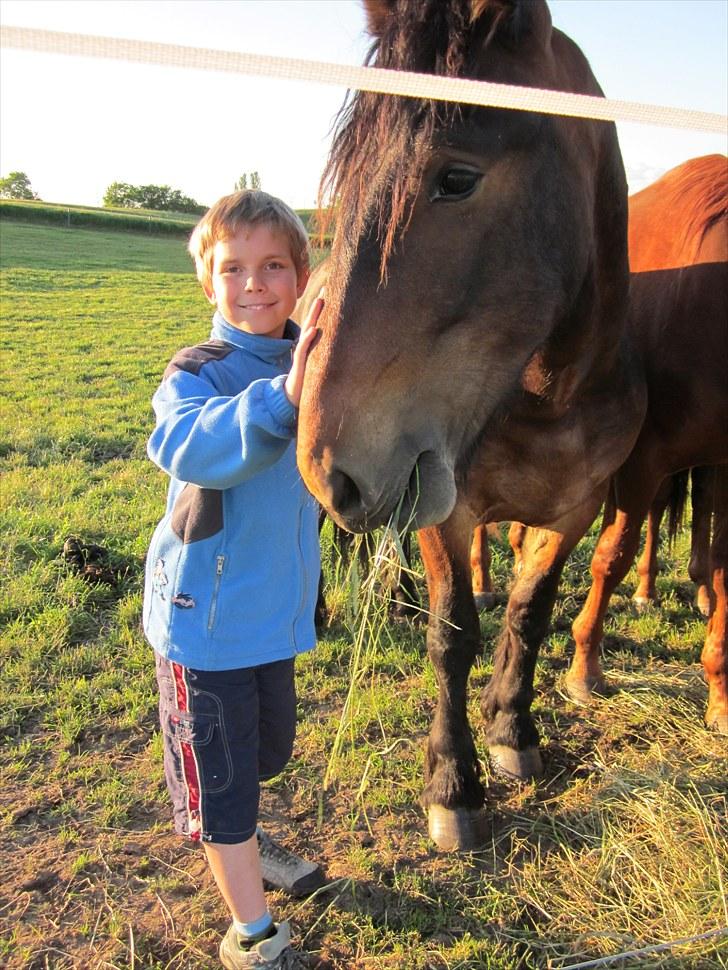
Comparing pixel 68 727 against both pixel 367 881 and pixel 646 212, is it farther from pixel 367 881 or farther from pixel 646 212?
pixel 646 212

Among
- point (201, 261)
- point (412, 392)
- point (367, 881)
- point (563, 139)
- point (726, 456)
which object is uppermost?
point (563, 139)

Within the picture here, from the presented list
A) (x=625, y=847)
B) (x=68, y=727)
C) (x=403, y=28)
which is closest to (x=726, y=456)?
(x=625, y=847)

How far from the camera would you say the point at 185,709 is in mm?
2012

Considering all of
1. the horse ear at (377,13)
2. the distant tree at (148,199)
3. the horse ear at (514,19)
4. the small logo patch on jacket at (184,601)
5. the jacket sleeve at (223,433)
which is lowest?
the small logo patch on jacket at (184,601)

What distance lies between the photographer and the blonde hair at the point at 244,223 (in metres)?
1.98

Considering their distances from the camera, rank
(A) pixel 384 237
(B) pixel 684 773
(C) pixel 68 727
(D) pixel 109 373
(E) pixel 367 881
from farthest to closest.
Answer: (D) pixel 109 373 < (C) pixel 68 727 < (B) pixel 684 773 < (E) pixel 367 881 < (A) pixel 384 237

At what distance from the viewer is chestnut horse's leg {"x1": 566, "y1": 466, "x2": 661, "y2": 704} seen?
3324 mm

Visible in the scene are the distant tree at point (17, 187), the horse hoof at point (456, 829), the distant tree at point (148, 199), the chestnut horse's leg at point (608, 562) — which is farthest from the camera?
the distant tree at point (17, 187)

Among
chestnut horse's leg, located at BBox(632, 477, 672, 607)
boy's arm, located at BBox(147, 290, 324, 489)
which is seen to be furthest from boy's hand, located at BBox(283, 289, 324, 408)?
chestnut horse's leg, located at BBox(632, 477, 672, 607)

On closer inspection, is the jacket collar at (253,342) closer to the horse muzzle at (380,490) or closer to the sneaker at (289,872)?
the horse muzzle at (380,490)

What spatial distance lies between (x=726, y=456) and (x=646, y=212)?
1268 mm

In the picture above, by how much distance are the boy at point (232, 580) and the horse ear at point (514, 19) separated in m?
0.69

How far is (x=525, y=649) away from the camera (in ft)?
10.3

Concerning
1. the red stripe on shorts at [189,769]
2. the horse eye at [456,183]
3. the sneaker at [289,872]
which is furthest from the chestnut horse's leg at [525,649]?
the horse eye at [456,183]
